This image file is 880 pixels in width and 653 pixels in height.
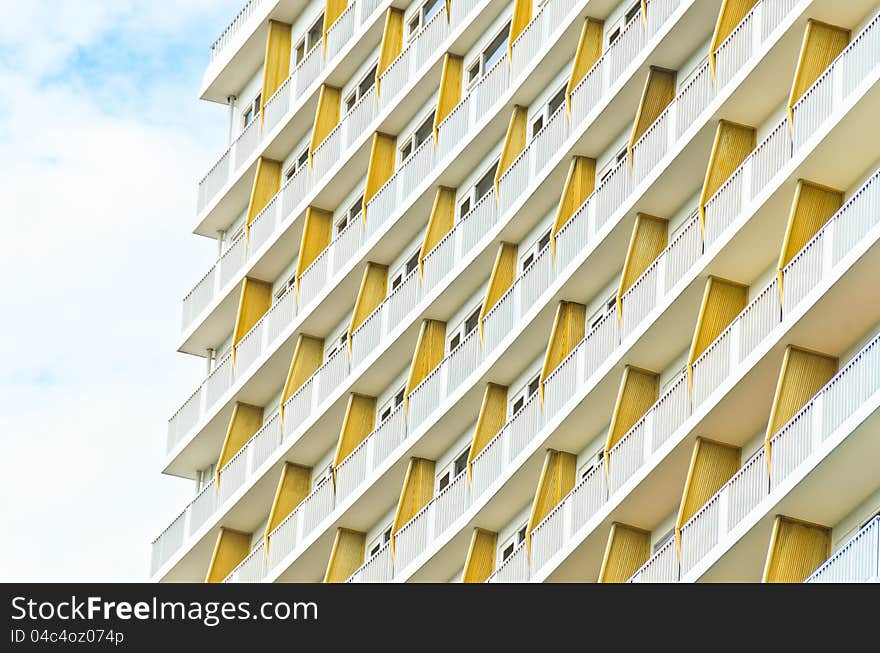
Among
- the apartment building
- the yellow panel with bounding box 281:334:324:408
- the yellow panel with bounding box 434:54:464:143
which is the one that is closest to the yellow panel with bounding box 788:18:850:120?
the apartment building

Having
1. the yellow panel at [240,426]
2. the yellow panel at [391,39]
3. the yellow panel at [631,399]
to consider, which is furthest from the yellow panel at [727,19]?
the yellow panel at [240,426]

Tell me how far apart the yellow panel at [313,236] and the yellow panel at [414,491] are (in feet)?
29.2

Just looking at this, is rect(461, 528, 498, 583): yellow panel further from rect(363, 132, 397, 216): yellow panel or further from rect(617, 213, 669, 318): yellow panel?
rect(363, 132, 397, 216): yellow panel

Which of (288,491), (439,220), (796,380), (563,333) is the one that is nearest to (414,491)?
(563,333)

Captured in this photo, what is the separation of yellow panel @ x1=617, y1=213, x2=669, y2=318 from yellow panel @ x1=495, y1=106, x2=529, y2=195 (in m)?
6.05

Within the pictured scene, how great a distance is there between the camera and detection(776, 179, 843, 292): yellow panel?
5175cm

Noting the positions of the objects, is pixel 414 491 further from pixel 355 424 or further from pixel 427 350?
pixel 355 424

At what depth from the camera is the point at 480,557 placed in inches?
2371

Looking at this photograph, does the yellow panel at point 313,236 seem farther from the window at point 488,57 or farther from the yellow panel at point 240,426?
the window at point 488,57

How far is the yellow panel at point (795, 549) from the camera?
49625mm

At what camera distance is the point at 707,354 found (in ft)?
176

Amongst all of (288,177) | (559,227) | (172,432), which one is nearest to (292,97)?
(288,177)
